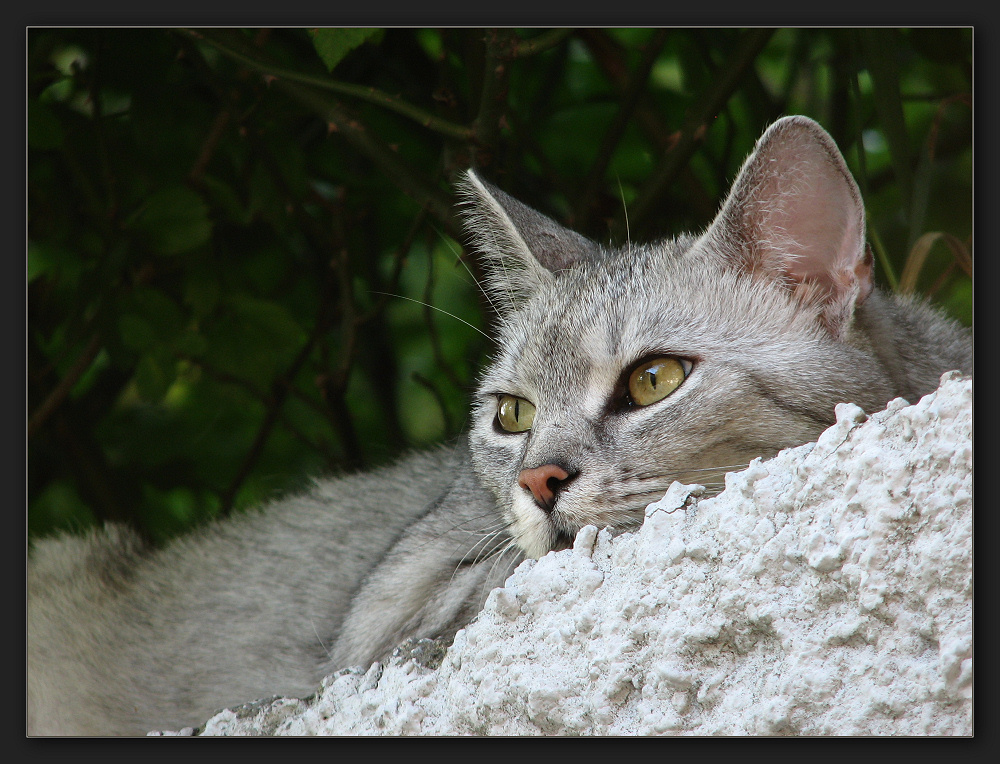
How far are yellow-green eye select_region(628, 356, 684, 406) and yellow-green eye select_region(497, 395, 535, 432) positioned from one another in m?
0.24

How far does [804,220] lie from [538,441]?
20.2 inches

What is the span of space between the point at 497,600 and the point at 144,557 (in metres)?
1.23

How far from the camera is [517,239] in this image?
1674 mm

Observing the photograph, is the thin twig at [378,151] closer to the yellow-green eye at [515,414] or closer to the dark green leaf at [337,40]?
the dark green leaf at [337,40]

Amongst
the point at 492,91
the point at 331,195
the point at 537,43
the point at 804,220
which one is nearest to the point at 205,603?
the point at 331,195

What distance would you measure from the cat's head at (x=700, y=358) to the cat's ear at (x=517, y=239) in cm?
14

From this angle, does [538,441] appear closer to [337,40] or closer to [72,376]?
[337,40]

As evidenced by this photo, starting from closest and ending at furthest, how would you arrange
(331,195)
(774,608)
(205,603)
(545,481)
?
(774,608) < (545,481) < (205,603) < (331,195)

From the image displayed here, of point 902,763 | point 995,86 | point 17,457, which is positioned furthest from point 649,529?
point 17,457

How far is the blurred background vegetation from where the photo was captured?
5.47 ft

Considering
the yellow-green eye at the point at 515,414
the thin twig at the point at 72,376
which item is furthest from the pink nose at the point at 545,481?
the thin twig at the point at 72,376

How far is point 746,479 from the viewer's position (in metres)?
1.14

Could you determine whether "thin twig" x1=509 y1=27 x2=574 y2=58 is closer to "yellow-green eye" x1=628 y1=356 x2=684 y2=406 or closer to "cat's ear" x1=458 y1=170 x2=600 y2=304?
"cat's ear" x1=458 y1=170 x2=600 y2=304

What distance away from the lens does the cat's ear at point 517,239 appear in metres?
1.66
